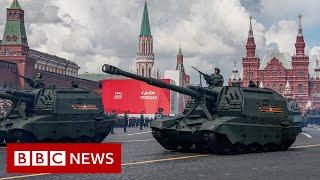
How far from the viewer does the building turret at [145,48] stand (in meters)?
188

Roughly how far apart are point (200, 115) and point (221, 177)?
22.5 ft

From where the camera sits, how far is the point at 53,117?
19828mm

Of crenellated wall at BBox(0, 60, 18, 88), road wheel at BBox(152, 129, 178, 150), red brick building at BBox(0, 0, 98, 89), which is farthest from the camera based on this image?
red brick building at BBox(0, 0, 98, 89)

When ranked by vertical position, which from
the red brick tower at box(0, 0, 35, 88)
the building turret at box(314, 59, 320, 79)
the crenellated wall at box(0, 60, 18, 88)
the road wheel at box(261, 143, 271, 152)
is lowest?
the road wheel at box(261, 143, 271, 152)

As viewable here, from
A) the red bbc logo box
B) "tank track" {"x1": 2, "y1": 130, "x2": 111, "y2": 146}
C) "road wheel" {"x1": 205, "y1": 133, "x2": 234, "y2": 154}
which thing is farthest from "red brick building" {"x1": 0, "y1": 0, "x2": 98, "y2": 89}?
the red bbc logo box

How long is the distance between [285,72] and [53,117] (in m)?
125

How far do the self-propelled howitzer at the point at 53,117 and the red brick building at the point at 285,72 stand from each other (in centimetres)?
11689

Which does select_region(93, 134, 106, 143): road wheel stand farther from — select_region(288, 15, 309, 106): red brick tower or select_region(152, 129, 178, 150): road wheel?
select_region(288, 15, 309, 106): red brick tower

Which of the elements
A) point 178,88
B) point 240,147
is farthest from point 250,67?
point 178,88

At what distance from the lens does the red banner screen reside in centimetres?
7888

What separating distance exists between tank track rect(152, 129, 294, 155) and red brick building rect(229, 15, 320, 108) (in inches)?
4643

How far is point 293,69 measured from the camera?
13812 cm

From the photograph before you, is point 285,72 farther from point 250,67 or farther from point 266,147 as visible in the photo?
point 266,147

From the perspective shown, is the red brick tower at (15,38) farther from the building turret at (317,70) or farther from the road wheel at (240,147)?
the road wheel at (240,147)
